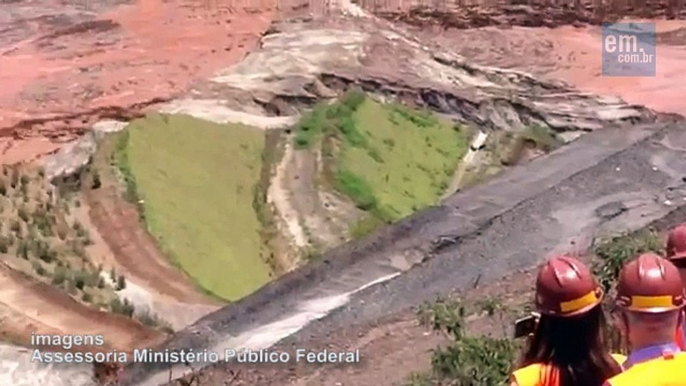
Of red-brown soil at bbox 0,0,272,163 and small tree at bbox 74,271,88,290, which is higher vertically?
red-brown soil at bbox 0,0,272,163

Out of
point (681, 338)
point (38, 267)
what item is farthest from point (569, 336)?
point (38, 267)

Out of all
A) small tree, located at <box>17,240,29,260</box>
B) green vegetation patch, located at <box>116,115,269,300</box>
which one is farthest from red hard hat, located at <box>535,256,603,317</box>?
small tree, located at <box>17,240,29,260</box>

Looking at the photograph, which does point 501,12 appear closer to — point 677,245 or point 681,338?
point 677,245

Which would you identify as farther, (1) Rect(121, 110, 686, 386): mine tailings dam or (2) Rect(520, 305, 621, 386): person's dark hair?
(1) Rect(121, 110, 686, 386): mine tailings dam

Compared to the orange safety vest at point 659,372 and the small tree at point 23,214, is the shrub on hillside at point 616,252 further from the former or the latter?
the small tree at point 23,214

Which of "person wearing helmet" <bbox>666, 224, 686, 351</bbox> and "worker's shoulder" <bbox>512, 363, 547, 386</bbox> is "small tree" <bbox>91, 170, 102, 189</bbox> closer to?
"person wearing helmet" <bbox>666, 224, 686, 351</bbox>

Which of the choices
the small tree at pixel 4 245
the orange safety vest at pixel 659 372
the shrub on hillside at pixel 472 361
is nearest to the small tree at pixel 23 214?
the small tree at pixel 4 245
